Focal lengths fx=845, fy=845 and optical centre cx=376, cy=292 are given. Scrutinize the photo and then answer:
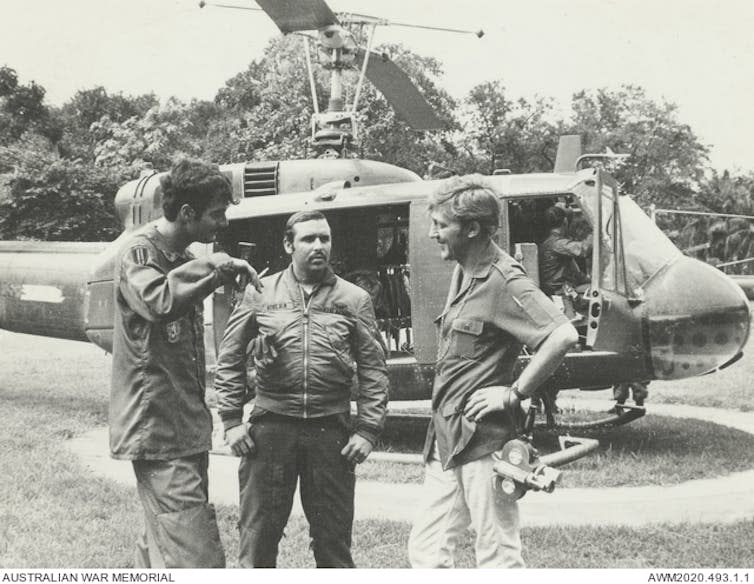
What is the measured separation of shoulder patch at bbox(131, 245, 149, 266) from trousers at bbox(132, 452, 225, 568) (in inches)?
28.7

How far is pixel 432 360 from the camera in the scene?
22.6ft

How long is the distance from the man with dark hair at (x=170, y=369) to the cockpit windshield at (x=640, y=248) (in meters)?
4.52

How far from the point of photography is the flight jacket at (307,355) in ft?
11.8

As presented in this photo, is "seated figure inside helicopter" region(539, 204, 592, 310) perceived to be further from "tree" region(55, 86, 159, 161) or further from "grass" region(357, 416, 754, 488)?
"tree" region(55, 86, 159, 161)

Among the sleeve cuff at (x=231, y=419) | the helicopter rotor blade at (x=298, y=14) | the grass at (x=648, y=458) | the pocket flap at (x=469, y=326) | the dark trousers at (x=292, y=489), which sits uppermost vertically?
the helicopter rotor blade at (x=298, y=14)

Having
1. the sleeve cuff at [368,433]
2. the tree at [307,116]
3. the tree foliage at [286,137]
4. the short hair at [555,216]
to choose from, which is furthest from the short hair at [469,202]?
the tree at [307,116]

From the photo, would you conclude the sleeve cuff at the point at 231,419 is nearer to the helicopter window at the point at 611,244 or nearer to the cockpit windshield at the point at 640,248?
the helicopter window at the point at 611,244

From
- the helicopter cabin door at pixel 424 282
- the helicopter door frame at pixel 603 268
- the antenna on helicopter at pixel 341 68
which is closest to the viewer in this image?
the helicopter door frame at pixel 603 268

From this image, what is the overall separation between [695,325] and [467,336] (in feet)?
13.6

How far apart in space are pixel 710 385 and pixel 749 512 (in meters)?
6.66

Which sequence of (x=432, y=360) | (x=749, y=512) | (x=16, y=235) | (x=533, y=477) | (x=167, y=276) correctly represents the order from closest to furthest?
(x=533, y=477), (x=167, y=276), (x=749, y=512), (x=432, y=360), (x=16, y=235)

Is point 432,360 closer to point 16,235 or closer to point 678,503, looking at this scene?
point 678,503

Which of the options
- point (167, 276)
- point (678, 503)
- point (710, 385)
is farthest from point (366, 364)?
point (710, 385)

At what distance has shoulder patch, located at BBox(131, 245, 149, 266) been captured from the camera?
3.08 metres
